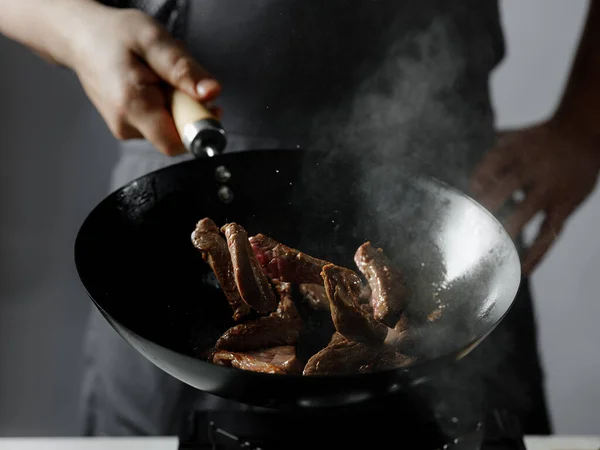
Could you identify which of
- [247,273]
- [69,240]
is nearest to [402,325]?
[247,273]

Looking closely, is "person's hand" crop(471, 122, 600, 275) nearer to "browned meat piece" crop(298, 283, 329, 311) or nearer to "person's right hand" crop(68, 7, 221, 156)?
"browned meat piece" crop(298, 283, 329, 311)

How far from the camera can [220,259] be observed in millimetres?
1137

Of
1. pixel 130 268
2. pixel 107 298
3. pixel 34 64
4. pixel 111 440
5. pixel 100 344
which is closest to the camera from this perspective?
pixel 107 298

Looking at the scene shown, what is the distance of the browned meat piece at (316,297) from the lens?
1.21m

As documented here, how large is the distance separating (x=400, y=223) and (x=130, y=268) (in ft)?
1.66

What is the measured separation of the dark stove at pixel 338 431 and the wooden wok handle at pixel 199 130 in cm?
46

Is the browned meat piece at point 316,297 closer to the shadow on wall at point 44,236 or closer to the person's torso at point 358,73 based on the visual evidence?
the person's torso at point 358,73

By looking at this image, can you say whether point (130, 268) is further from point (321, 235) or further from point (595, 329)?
point (595, 329)

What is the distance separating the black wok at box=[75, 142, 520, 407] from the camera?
1022mm

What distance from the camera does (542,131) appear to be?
1650mm

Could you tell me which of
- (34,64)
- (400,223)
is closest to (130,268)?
(400,223)

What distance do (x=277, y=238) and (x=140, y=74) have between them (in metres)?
0.42

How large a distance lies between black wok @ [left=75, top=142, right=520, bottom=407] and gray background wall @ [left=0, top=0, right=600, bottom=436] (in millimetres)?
1522

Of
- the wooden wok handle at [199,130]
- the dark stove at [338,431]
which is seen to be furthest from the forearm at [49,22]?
the dark stove at [338,431]
